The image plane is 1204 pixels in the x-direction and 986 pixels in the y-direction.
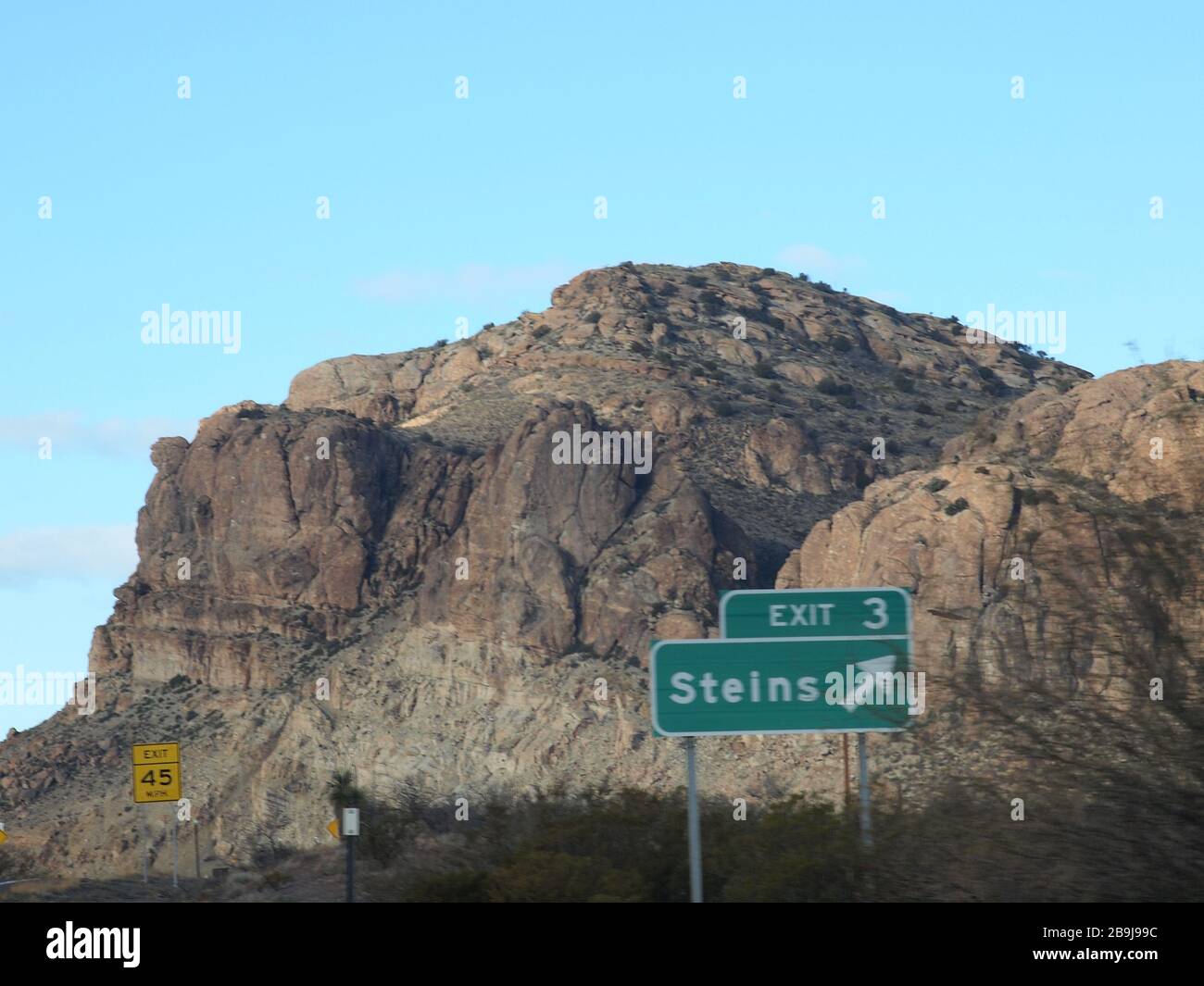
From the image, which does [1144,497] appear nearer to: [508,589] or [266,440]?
[508,589]

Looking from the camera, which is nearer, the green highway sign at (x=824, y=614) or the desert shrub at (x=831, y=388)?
the green highway sign at (x=824, y=614)

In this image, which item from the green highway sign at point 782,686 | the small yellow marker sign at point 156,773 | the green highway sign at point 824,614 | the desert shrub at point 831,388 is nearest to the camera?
the green highway sign at point 782,686

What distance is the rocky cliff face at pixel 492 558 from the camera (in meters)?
76.2

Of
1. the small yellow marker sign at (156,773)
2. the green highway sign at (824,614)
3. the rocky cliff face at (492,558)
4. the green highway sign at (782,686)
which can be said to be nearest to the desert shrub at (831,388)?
the rocky cliff face at (492,558)

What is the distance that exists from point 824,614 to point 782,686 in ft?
3.57

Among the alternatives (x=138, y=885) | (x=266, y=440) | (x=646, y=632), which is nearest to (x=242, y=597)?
(x=266, y=440)

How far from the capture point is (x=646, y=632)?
269 feet

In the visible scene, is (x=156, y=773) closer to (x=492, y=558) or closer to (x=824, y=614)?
(x=824, y=614)

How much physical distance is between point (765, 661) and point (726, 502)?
75896 mm

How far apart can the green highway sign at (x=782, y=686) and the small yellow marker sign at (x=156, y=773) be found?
31481 millimetres

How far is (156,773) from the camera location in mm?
44312

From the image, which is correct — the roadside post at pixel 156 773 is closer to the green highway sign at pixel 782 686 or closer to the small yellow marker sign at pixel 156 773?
the small yellow marker sign at pixel 156 773
